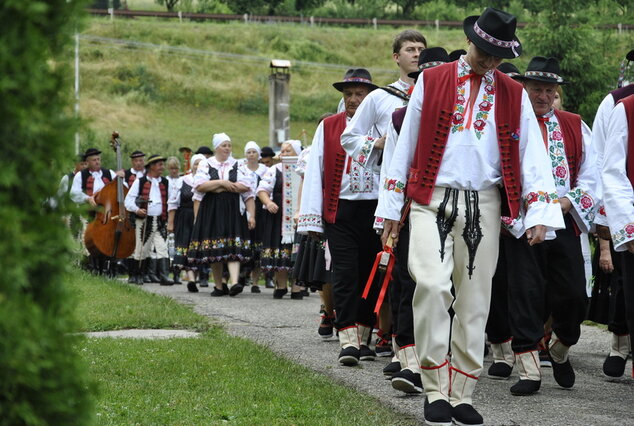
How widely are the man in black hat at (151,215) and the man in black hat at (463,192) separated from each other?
42.3 ft

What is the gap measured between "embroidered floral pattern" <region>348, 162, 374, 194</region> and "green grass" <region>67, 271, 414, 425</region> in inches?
51.3

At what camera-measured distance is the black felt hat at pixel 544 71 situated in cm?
752

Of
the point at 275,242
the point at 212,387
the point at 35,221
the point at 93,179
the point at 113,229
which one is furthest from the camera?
the point at 93,179

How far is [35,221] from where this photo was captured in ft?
8.96

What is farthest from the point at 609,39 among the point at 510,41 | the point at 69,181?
the point at 69,181

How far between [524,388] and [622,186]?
1.42m

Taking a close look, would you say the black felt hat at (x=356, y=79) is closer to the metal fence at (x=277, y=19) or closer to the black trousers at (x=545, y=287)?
the black trousers at (x=545, y=287)

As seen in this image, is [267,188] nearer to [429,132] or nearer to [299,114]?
[429,132]

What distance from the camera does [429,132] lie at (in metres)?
5.71

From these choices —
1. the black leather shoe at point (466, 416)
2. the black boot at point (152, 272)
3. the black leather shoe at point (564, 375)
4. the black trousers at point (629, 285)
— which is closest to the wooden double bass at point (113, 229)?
the black boot at point (152, 272)

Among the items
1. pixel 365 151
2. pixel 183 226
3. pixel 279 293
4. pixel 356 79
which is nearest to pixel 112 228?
pixel 183 226

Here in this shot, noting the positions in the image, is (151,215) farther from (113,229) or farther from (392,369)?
(392,369)

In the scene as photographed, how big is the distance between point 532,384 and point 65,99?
14.9ft

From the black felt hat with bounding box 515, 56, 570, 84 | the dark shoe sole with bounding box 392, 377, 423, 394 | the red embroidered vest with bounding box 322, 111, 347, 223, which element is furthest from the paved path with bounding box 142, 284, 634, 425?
the black felt hat with bounding box 515, 56, 570, 84
